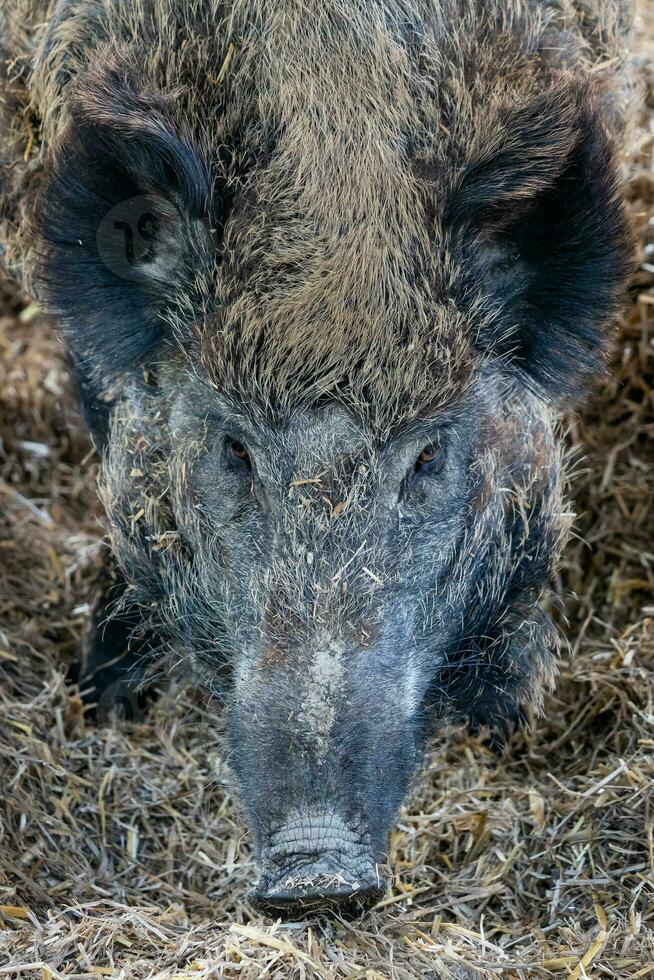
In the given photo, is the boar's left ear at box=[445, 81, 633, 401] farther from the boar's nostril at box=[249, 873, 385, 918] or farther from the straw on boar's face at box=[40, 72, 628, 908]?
the boar's nostril at box=[249, 873, 385, 918]

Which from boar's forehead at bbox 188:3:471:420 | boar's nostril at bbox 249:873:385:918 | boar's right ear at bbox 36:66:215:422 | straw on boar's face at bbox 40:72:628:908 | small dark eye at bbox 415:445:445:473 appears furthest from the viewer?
small dark eye at bbox 415:445:445:473

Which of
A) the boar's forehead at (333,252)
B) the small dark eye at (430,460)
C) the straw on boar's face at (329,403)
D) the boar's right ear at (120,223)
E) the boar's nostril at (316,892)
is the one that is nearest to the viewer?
the boar's nostril at (316,892)

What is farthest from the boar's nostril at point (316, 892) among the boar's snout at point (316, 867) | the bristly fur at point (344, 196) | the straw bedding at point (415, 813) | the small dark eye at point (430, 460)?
the bristly fur at point (344, 196)

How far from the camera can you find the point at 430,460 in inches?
154

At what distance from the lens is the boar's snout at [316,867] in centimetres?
333

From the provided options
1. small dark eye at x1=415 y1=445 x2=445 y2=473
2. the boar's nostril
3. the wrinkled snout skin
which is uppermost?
small dark eye at x1=415 y1=445 x2=445 y2=473

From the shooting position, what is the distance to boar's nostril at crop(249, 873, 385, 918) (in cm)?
332

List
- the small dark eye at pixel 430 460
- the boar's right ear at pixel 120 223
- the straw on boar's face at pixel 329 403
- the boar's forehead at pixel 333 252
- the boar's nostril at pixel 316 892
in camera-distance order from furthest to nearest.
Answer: the small dark eye at pixel 430 460
the boar's right ear at pixel 120 223
the boar's forehead at pixel 333 252
the straw on boar's face at pixel 329 403
the boar's nostril at pixel 316 892

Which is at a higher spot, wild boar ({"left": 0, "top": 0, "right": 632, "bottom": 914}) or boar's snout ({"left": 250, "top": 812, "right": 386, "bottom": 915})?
wild boar ({"left": 0, "top": 0, "right": 632, "bottom": 914})

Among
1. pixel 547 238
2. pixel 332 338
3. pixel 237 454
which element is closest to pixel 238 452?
pixel 237 454

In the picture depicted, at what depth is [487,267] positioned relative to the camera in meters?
4.07

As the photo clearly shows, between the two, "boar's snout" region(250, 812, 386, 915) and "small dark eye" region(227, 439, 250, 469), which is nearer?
"boar's snout" region(250, 812, 386, 915)

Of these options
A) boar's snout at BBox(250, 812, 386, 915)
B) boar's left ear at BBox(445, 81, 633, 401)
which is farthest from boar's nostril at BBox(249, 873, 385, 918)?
boar's left ear at BBox(445, 81, 633, 401)

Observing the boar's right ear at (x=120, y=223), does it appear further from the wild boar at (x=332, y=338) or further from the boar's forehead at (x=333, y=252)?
the boar's forehead at (x=333, y=252)
